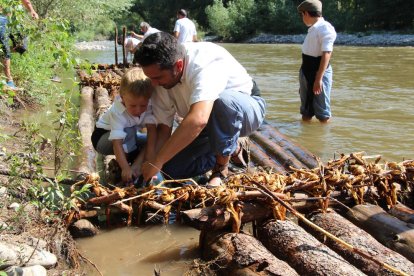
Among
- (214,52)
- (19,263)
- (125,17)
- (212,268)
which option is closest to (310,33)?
(214,52)

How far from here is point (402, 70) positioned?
623 inches

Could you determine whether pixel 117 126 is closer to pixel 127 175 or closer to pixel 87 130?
pixel 127 175

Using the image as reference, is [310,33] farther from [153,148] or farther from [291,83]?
[291,83]

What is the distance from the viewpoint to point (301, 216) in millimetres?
3086

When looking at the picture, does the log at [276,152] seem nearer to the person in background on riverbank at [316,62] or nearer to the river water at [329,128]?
the river water at [329,128]

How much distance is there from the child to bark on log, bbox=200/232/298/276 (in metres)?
1.10

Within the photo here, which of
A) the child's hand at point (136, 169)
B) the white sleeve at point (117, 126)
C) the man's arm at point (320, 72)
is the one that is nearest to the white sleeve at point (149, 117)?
the white sleeve at point (117, 126)

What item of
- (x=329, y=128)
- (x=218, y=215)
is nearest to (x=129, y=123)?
(x=218, y=215)

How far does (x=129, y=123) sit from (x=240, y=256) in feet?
5.45

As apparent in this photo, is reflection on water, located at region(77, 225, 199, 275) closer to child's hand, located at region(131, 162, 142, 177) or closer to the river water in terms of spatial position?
the river water

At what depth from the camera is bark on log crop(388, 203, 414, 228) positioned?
335 centimetres

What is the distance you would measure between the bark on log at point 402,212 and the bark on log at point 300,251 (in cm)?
73

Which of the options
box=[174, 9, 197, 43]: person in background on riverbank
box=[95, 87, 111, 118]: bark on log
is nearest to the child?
box=[95, 87, 111, 118]: bark on log

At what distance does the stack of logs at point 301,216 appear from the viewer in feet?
9.21
